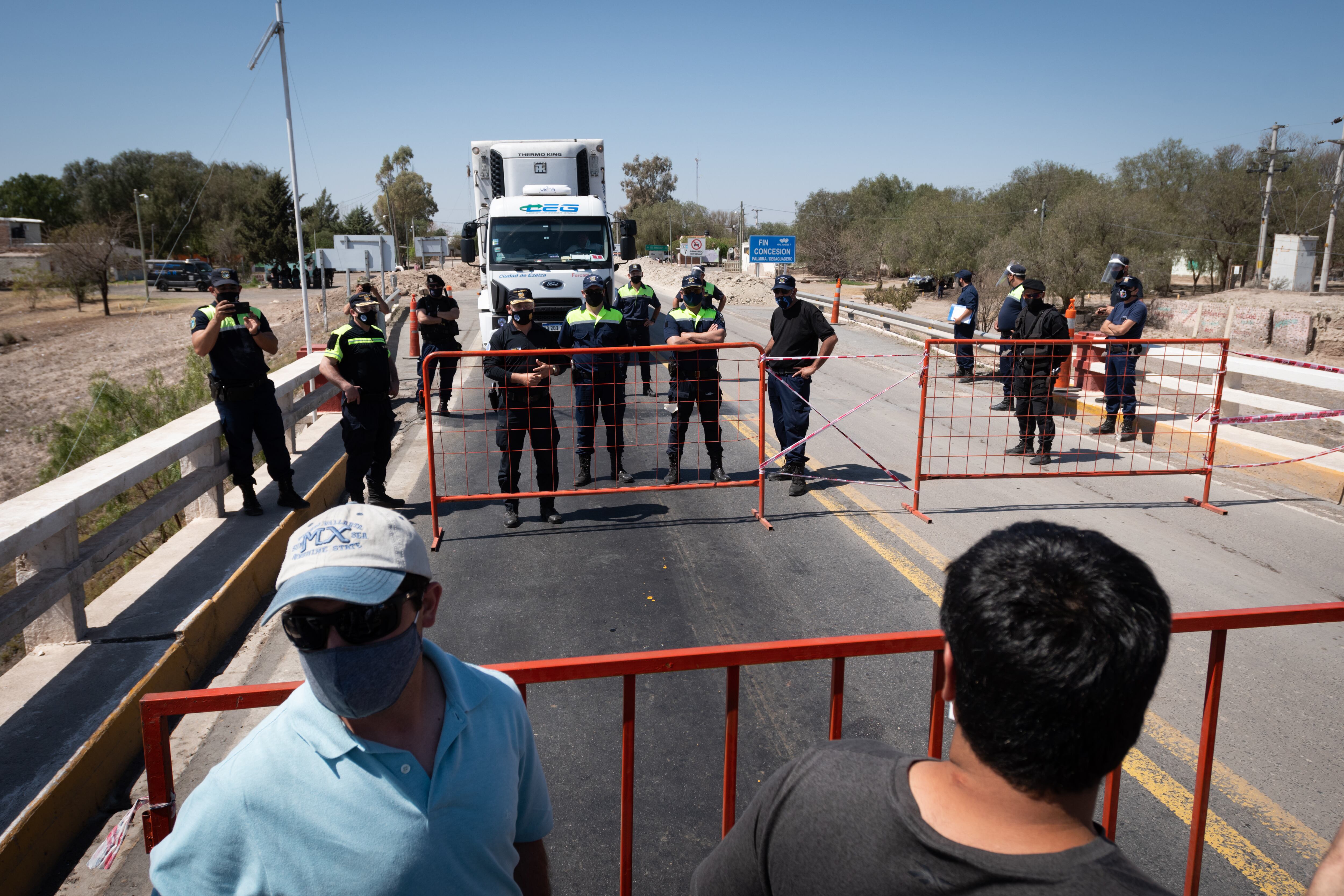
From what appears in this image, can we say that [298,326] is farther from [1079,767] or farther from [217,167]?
[217,167]

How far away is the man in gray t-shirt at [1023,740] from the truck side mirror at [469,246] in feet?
49.7

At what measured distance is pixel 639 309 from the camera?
1234 cm

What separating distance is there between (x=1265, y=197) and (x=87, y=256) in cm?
6067

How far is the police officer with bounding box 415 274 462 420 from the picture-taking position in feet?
39.7

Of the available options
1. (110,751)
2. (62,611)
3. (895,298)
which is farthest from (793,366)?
(895,298)

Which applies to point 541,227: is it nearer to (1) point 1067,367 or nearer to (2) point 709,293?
→ (2) point 709,293

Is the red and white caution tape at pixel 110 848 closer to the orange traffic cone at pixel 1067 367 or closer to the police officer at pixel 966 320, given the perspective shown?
the orange traffic cone at pixel 1067 367

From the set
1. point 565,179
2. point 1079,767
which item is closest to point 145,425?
point 565,179

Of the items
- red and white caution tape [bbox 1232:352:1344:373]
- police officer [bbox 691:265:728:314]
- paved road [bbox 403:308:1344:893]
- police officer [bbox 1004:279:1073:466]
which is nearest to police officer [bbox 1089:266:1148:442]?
police officer [bbox 1004:279:1073:466]

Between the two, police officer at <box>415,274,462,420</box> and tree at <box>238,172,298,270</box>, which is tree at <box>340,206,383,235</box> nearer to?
tree at <box>238,172,298,270</box>

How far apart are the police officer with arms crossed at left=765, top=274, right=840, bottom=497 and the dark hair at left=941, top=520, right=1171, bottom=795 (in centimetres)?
739

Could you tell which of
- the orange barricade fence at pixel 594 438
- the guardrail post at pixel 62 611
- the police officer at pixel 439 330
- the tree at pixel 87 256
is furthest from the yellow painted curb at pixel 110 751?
the tree at pixel 87 256

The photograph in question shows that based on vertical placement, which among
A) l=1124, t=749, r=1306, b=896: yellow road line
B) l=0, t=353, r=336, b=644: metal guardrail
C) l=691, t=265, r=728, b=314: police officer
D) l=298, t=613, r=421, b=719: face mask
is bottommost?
l=1124, t=749, r=1306, b=896: yellow road line

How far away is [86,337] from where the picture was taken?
32812mm
